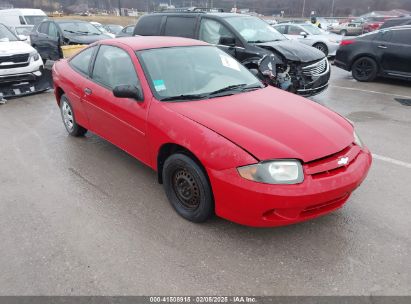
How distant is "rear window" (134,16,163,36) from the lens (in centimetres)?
810

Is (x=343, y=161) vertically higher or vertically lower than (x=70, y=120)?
higher

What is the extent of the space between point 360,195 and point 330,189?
1.21m

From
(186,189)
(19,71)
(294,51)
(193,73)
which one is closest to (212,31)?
(294,51)

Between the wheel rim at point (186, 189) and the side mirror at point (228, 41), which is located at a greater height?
the side mirror at point (228, 41)

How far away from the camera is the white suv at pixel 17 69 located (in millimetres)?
7527

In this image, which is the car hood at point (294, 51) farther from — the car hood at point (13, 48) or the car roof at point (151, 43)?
the car hood at point (13, 48)

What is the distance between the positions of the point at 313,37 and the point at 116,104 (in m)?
11.8

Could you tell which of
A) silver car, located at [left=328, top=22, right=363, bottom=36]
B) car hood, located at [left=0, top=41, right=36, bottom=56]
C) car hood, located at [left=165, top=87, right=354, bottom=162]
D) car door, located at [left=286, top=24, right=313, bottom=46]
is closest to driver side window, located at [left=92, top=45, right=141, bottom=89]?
car hood, located at [left=165, top=87, right=354, bottom=162]

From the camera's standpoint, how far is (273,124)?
3.08 metres

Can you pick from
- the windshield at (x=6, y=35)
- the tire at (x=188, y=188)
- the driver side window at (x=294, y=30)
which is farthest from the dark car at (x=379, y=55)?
the windshield at (x=6, y=35)

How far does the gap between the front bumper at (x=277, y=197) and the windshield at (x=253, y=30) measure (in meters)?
4.95

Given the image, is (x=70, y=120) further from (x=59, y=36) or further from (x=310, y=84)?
(x=59, y=36)

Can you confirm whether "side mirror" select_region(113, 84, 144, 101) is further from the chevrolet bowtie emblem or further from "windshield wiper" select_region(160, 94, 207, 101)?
the chevrolet bowtie emblem

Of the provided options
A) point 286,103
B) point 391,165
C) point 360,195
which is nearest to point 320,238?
point 360,195
